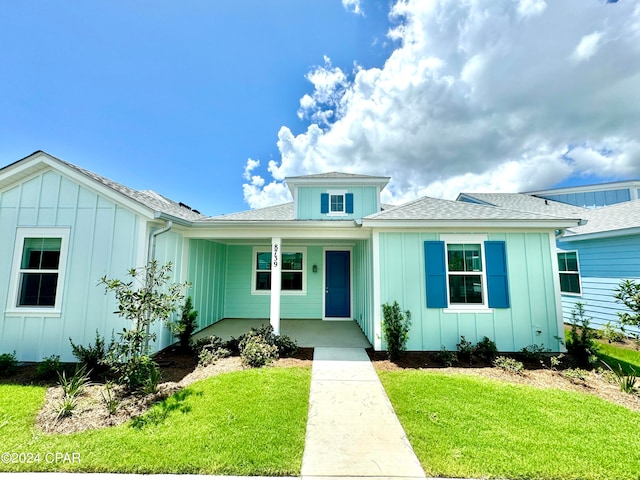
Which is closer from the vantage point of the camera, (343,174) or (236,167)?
(343,174)

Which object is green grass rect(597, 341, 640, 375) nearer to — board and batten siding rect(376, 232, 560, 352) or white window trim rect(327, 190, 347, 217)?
board and batten siding rect(376, 232, 560, 352)

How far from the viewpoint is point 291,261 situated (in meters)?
9.03

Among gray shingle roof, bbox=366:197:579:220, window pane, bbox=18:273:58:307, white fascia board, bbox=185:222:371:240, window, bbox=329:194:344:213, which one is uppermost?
window, bbox=329:194:344:213

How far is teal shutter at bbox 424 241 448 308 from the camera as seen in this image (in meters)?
5.47

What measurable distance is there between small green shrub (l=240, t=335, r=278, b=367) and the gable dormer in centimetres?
542

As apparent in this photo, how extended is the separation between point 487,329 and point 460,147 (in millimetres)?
9498

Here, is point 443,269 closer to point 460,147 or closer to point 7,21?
point 460,147

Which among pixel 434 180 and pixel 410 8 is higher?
pixel 410 8

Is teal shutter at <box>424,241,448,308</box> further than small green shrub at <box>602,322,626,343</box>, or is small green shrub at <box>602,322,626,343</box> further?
teal shutter at <box>424,241,448,308</box>

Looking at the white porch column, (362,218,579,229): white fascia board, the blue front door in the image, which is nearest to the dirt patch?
the white porch column

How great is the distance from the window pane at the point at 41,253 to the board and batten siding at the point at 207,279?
2506 millimetres

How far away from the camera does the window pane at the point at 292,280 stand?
8.98m

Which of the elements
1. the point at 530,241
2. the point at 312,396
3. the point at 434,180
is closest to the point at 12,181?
the point at 312,396

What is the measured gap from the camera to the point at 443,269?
555 cm
